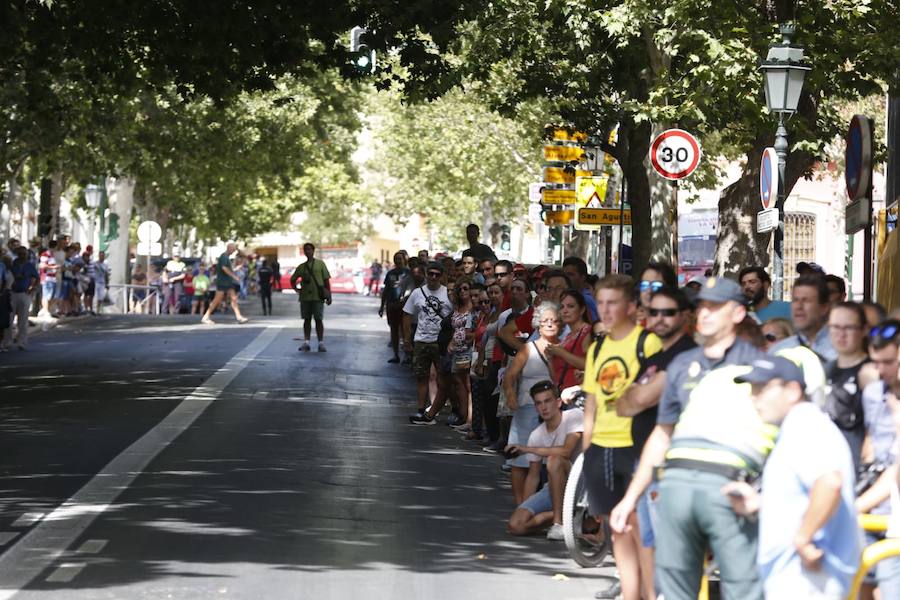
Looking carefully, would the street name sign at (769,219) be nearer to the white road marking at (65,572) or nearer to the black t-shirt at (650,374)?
the black t-shirt at (650,374)

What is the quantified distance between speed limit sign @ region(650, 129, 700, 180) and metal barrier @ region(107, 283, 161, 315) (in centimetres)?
3535

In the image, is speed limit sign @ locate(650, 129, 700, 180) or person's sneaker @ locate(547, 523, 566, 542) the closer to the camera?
person's sneaker @ locate(547, 523, 566, 542)

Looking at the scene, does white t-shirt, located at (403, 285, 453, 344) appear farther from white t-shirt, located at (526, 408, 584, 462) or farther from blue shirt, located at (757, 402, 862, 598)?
blue shirt, located at (757, 402, 862, 598)

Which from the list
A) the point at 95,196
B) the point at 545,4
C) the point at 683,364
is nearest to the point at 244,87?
the point at 545,4

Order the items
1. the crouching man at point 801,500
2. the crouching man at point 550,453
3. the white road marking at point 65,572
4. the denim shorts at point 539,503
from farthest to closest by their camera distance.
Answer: the denim shorts at point 539,503
the crouching man at point 550,453
the white road marking at point 65,572
the crouching man at point 801,500

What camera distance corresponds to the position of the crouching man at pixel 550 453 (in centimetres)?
1166

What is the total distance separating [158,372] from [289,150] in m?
30.1

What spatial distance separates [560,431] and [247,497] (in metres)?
2.38

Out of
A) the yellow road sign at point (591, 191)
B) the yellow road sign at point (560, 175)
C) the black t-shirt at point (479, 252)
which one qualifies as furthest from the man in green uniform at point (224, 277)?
the black t-shirt at point (479, 252)

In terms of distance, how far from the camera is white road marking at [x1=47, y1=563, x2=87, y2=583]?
9.57 metres

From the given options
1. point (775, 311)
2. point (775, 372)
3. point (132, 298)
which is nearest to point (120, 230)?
point (132, 298)

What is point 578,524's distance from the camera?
1067 centimetres

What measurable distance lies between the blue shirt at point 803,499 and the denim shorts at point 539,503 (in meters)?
5.21

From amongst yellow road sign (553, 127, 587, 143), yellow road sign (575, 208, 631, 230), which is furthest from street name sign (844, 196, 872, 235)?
yellow road sign (553, 127, 587, 143)
